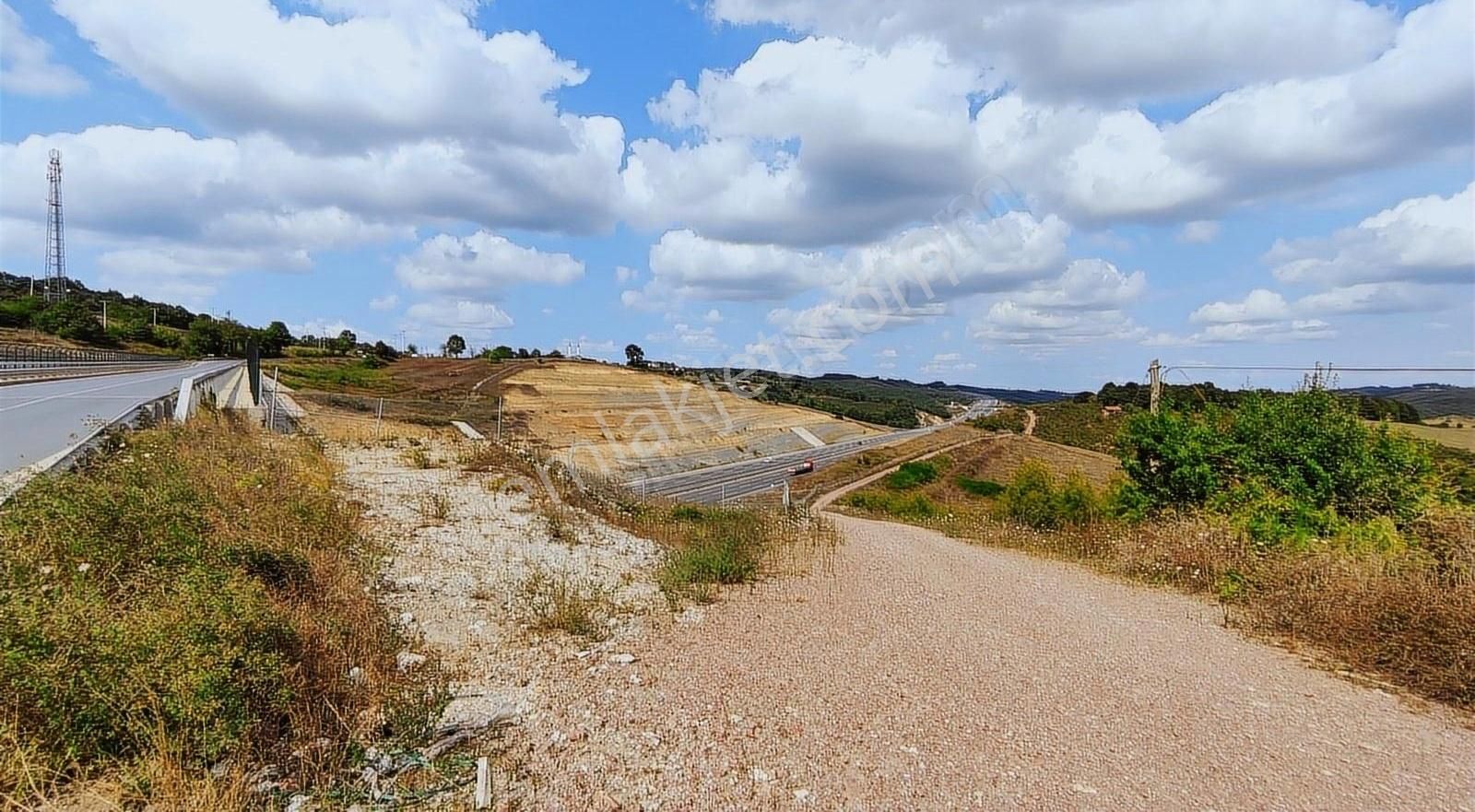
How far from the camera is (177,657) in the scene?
3158 millimetres

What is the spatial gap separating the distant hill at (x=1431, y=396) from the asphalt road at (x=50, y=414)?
17621 millimetres

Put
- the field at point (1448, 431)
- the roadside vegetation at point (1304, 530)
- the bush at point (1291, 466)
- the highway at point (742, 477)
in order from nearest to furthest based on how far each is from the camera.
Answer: the roadside vegetation at point (1304, 530)
the bush at point (1291, 466)
the field at point (1448, 431)
the highway at point (742, 477)

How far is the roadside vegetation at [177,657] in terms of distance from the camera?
285 centimetres

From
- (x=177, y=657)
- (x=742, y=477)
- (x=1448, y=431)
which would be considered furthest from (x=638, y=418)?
(x=177, y=657)

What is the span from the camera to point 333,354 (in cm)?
6662

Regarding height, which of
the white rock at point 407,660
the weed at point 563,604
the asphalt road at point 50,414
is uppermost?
the asphalt road at point 50,414

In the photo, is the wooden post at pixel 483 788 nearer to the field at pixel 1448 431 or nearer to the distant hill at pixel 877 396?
the field at pixel 1448 431

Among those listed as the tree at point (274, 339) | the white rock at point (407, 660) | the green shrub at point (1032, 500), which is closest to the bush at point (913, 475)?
the green shrub at point (1032, 500)

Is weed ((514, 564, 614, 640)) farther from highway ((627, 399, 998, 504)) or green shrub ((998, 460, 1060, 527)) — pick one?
highway ((627, 399, 998, 504))

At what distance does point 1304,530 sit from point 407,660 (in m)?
10.4

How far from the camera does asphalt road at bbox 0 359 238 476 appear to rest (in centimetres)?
781

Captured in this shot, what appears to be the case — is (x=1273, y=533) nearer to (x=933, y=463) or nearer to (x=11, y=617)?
(x=11, y=617)

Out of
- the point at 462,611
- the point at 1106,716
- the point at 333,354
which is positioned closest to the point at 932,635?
the point at 1106,716

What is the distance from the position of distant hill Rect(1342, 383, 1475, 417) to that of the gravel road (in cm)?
800
